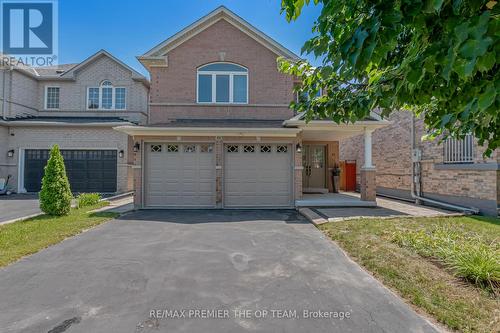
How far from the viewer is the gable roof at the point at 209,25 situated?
41.0 feet

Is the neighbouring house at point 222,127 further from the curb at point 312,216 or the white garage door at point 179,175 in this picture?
the curb at point 312,216

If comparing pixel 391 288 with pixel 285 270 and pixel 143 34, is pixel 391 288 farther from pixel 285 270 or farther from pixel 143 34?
pixel 143 34

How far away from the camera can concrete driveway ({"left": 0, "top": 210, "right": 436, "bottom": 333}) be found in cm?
313

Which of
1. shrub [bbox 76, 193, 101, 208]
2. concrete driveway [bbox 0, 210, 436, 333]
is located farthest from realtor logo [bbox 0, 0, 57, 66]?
concrete driveway [bbox 0, 210, 436, 333]

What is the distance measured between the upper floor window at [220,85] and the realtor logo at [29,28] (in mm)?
7387

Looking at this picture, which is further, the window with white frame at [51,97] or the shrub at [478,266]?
the window with white frame at [51,97]

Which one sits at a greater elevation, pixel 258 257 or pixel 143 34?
pixel 143 34

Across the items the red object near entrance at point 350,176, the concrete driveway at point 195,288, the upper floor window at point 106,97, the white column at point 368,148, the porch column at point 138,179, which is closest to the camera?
the concrete driveway at point 195,288

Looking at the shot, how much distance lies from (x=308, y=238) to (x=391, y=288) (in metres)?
2.76

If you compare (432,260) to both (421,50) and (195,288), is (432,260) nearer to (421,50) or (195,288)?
(195,288)

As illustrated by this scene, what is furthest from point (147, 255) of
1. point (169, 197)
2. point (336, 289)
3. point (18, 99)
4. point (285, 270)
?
point (18, 99)

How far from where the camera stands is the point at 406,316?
3.28 metres

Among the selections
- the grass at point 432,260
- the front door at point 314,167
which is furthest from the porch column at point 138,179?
the front door at point 314,167

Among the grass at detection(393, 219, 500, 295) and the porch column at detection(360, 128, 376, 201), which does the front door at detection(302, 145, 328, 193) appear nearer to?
the porch column at detection(360, 128, 376, 201)
